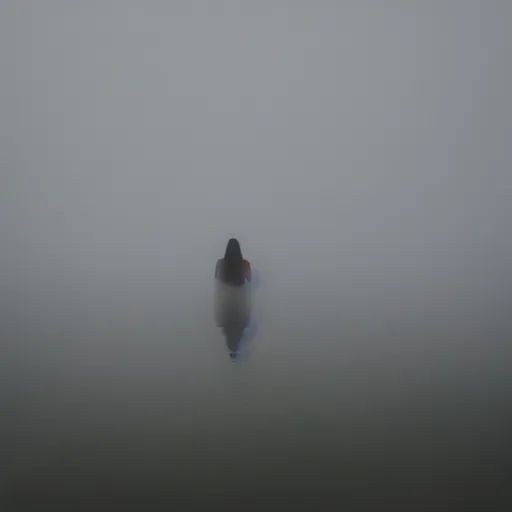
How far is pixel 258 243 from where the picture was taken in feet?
3.11

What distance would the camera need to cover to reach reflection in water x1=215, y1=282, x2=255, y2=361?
3.07ft

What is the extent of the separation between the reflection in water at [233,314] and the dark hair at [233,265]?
0.06 feet

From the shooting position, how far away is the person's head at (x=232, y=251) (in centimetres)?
92

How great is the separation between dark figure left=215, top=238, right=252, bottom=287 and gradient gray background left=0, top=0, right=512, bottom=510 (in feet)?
0.09

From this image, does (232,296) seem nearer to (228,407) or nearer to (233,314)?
(233,314)

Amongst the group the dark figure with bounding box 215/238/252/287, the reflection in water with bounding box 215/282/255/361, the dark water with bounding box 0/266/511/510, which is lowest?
the dark water with bounding box 0/266/511/510

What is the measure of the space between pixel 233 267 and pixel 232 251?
1.3 inches

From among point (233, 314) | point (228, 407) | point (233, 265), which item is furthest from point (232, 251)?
point (228, 407)

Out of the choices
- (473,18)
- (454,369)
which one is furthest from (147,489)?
(473,18)

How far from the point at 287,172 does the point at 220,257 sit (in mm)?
223

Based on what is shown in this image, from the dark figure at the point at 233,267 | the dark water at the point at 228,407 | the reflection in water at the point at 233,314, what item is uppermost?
the dark figure at the point at 233,267

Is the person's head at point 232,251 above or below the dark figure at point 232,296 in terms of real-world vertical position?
above

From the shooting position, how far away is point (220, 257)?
0.94m

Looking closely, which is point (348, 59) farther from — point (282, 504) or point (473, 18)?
point (282, 504)
